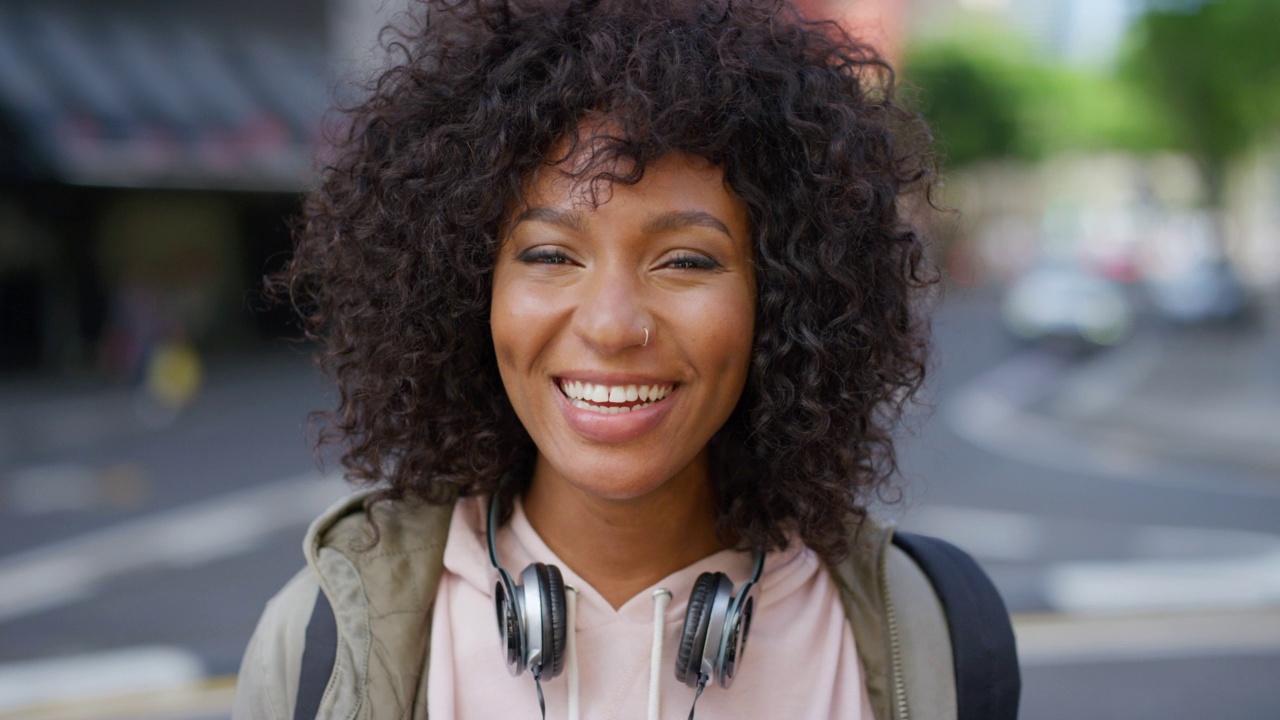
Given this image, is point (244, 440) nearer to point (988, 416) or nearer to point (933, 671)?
point (988, 416)

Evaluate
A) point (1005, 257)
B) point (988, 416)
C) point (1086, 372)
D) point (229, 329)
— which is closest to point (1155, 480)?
point (988, 416)

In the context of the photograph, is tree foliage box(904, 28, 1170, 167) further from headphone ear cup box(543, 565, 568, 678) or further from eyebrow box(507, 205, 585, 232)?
headphone ear cup box(543, 565, 568, 678)

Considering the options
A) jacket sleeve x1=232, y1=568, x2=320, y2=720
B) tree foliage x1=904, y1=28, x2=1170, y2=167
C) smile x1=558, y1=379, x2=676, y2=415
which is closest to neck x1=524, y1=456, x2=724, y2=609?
smile x1=558, y1=379, x2=676, y2=415

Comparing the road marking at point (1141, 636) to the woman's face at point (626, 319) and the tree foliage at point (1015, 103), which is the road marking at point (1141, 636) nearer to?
the woman's face at point (626, 319)

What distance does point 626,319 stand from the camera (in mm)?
1772

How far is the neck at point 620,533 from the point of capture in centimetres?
203

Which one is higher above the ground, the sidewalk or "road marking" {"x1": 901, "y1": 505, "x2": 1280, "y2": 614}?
the sidewalk

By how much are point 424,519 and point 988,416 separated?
1438 centimetres

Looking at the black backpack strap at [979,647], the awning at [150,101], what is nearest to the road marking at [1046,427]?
the black backpack strap at [979,647]

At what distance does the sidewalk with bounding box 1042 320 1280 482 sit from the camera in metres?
12.3

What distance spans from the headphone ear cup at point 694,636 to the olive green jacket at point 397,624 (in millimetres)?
334

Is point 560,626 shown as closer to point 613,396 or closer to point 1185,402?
point 613,396

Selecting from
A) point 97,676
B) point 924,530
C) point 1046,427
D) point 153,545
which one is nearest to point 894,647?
point 97,676

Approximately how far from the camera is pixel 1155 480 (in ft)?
36.7
